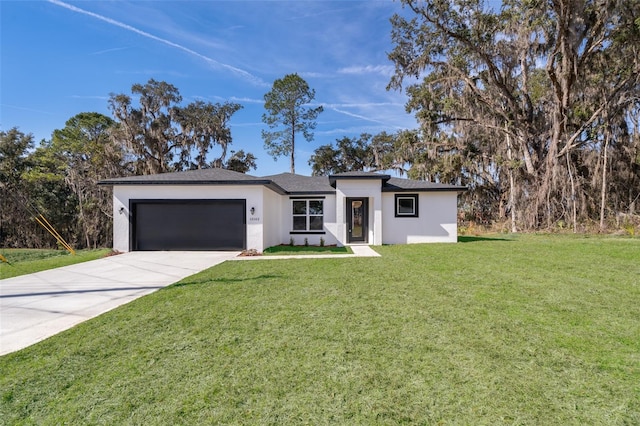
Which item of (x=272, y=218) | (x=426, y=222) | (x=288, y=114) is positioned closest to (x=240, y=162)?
(x=288, y=114)

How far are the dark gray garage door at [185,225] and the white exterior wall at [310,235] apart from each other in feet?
8.64

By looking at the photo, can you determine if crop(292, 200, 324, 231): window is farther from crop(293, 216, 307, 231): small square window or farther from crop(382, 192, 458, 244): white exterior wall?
crop(382, 192, 458, 244): white exterior wall

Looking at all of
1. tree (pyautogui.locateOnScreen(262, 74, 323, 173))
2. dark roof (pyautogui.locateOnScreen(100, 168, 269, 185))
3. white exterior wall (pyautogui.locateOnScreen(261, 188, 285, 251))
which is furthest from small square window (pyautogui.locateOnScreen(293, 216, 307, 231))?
tree (pyautogui.locateOnScreen(262, 74, 323, 173))

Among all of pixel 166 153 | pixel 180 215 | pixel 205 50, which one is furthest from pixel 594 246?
pixel 166 153

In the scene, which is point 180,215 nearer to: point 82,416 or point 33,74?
point 33,74

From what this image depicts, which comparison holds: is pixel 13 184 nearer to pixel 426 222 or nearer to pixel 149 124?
pixel 149 124

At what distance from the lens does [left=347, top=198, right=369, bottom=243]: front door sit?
12.4 metres

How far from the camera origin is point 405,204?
1239 centimetres

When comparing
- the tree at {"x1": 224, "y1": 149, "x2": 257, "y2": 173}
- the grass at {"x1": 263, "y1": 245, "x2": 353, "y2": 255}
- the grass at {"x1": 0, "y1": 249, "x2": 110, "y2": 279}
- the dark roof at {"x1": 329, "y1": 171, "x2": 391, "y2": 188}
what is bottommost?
the grass at {"x1": 0, "y1": 249, "x2": 110, "y2": 279}

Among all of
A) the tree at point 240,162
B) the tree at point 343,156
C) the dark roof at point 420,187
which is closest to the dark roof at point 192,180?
the dark roof at point 420,187

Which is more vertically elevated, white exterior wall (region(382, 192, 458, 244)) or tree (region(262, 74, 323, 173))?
tree (region(262, 74, 323, 173))

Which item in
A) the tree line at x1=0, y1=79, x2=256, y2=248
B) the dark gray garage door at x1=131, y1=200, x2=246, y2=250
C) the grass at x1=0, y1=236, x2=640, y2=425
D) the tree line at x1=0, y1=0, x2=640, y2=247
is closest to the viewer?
the grass at x1=0, y1=236, x2=640, y2=425

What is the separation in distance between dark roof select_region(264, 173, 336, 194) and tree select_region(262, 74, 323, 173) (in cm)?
1028

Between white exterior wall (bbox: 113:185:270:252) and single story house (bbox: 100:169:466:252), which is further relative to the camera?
single story house (bbox: 100:169:466:252)
